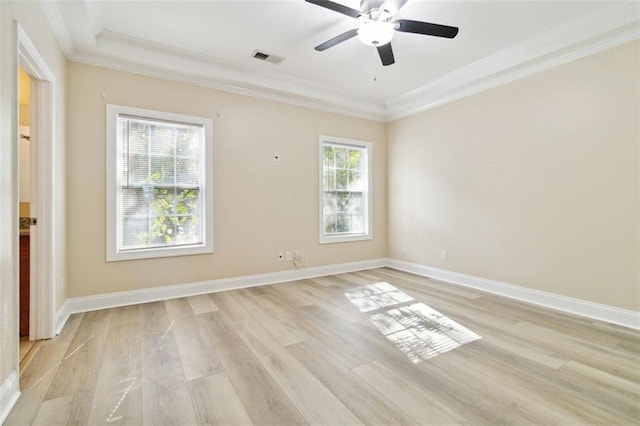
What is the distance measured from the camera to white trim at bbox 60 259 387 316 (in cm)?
325

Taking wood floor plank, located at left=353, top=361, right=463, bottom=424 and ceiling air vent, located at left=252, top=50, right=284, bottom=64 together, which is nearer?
wood floor plank, located at left=353, top=361, right=463, bottom=424

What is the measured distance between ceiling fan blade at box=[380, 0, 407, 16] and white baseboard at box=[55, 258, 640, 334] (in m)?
3.35

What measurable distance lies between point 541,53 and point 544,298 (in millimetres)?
2710

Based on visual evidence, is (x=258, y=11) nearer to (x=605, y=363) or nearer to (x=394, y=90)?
(x=394, y=90)

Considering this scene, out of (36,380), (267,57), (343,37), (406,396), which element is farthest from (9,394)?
(267,57)

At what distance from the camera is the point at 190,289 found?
12.5 ft

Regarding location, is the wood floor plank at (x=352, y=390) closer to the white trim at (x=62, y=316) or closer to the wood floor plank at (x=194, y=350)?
the wood floor plank at (x=194, y=350)

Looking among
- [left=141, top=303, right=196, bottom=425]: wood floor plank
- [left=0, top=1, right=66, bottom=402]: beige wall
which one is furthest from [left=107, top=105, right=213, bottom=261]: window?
[left=0, top=1, right=66, bottom=402]: beige wall

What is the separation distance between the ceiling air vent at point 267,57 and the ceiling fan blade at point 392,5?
5.30ft

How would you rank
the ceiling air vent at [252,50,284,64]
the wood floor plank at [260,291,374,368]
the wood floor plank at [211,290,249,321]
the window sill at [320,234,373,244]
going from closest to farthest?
the wood floor plank at [260,291,374,368] < the wood floor plank at [211,290,249,321] < the ceiling air vent at [252,50,284,64] < the window sill at [320,234,373,244]

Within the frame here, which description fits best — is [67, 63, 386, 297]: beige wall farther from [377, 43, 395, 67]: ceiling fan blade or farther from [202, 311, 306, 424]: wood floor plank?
[377, 43, 395, 67]: ceiling fan blade

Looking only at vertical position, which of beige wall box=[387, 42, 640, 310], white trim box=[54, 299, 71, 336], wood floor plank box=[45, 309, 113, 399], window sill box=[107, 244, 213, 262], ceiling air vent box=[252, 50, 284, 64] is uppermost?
ceiling air vent box=[252, 50, 284, 64]

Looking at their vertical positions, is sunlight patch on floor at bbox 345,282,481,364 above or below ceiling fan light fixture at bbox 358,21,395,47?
below

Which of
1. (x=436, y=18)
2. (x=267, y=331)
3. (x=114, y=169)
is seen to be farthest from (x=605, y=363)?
(x=114, y=169)
